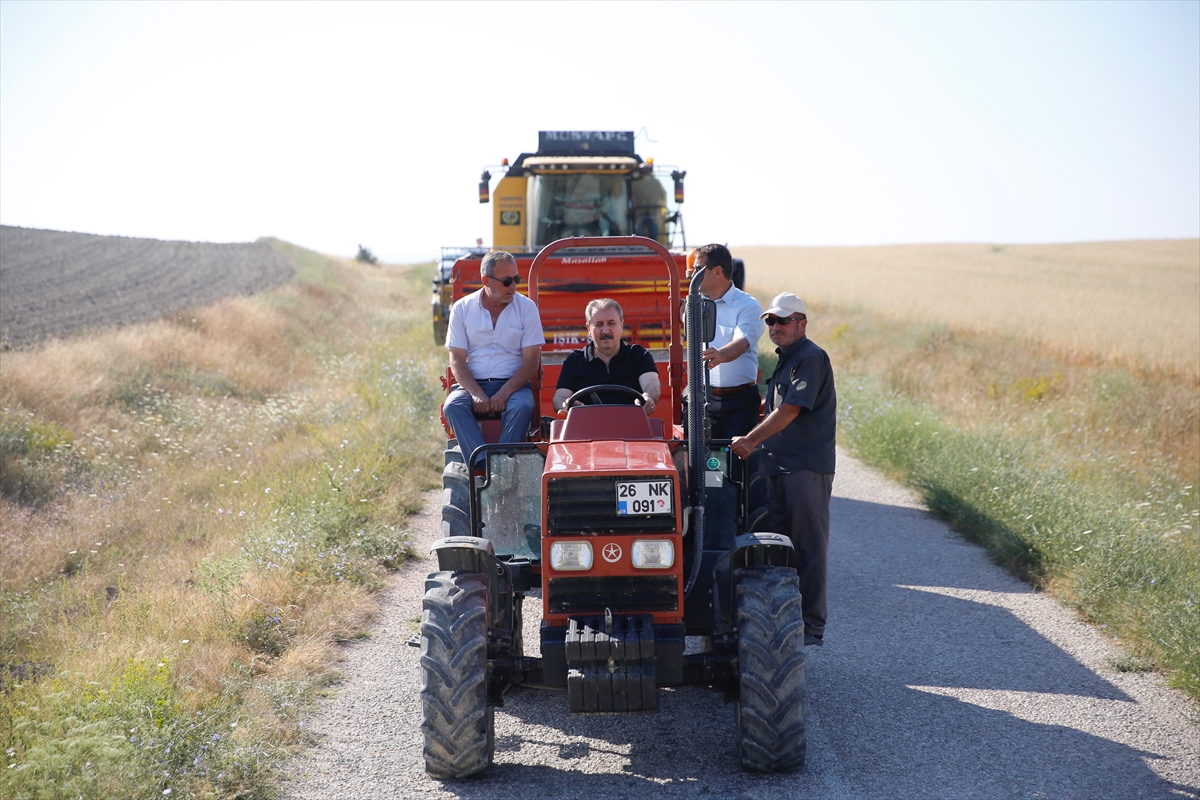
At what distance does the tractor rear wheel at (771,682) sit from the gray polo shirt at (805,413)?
131cm

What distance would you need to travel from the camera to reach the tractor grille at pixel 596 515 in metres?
4.16

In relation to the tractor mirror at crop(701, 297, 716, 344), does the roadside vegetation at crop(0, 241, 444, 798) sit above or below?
below

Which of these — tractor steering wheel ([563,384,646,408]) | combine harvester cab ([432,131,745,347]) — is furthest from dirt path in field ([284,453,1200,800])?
combine harvester cab ([432,131,745,347])

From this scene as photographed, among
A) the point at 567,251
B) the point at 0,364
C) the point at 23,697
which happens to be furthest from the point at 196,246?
the point at 23,697

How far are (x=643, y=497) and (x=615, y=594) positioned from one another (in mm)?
445

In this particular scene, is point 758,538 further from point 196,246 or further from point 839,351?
point 196,246

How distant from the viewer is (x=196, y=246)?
57031 mm

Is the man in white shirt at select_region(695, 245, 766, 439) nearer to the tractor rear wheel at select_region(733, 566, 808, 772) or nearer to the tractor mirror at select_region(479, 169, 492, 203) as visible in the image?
the tractor rear wheel at select_region(733, 566, 808, 772)

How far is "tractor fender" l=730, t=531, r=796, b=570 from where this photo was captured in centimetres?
443

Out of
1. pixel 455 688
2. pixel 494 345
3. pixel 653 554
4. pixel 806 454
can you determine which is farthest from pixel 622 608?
pixel 494 345

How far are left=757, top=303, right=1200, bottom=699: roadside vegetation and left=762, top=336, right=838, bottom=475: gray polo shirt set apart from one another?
83.4 inches

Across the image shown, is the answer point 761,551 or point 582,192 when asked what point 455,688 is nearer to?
point 761,551

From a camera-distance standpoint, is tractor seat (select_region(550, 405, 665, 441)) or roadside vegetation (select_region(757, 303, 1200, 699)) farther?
roadside vegetation (select_region(757, 303, 1200, 699))

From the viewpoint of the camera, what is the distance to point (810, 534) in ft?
17.7
